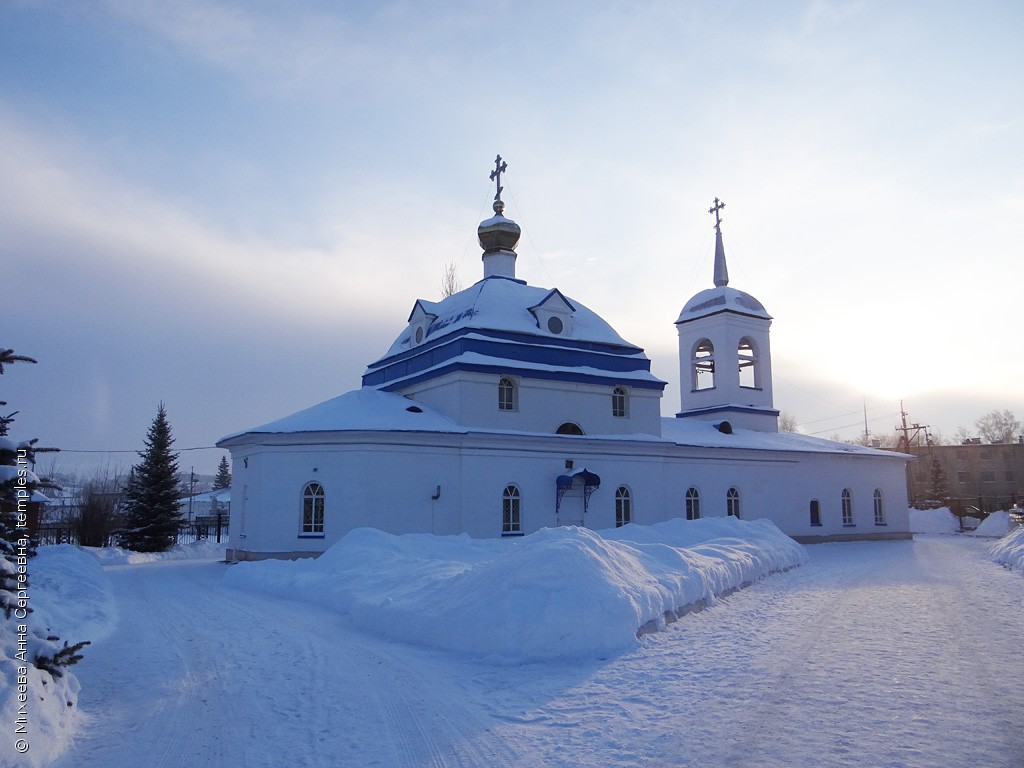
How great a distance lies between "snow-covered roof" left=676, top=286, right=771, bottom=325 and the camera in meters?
32.2

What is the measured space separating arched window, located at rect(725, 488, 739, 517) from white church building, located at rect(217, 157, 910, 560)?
6 cm

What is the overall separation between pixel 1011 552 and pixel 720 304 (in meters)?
15.6

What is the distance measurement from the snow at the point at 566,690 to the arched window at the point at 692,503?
45.9 feet

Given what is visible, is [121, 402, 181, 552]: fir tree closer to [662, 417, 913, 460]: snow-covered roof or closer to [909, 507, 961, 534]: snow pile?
[662, 417, 913, 460]: snow-covered roof

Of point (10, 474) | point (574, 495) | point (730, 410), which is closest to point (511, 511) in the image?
point (574, 495)

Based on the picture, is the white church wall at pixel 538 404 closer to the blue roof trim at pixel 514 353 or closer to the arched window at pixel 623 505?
the blue roof trim at pixel 514 353

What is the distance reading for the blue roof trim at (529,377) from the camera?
2209 centimetres

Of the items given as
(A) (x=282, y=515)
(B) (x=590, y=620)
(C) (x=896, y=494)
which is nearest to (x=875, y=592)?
(B) (x=590, y=620)

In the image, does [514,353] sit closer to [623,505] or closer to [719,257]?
[623,505]

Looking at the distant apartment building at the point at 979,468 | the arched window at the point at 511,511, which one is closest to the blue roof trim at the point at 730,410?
the arched window at the point at 511,511

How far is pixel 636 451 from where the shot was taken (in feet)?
81.1

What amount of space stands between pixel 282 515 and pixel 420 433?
14.1 feet

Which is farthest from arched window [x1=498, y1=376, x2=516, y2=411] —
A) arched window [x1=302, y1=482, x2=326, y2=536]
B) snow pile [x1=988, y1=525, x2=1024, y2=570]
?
snow pile [x1=988, y1=525, x2=1024, y2=570]

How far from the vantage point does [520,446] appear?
22.3 meters
